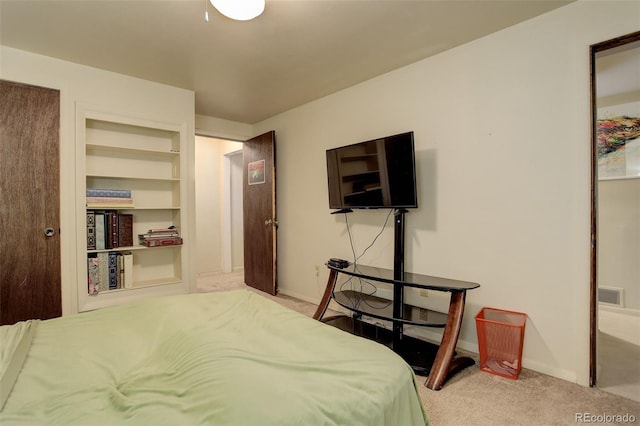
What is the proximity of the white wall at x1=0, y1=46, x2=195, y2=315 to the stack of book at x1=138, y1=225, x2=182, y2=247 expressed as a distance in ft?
1.81

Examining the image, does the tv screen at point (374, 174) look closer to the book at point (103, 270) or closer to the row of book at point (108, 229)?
the row of book at point (108, 229)

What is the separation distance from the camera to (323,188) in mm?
3641

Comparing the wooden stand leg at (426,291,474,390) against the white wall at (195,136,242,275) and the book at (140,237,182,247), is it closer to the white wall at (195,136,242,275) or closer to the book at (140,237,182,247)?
the book at (140,237,182,247)

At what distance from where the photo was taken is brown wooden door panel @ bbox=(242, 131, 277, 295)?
4137 millimetres

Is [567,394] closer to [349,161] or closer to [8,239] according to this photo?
[349,161]

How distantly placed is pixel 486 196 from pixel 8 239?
373 cm

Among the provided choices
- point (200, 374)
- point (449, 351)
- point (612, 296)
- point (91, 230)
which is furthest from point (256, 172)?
point (612, 296)

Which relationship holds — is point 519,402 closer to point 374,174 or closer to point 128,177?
point 374,174

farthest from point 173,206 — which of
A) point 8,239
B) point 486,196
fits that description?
point 486,196

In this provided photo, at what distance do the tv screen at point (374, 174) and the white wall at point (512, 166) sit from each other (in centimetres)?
32

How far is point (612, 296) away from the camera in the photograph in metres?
3.35

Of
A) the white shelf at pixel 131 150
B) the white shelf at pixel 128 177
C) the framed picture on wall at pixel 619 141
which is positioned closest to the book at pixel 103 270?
the white shelf at pixel 128 177

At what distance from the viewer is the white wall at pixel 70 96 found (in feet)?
8.41

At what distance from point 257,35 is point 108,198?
2.04 meters
